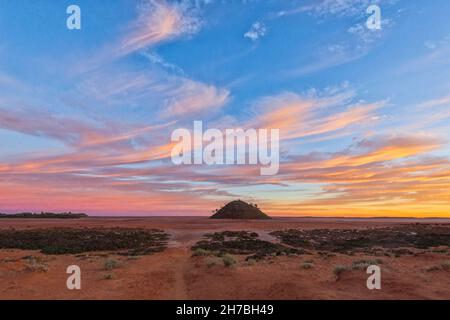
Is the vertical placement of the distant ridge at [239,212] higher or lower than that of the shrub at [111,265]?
lower

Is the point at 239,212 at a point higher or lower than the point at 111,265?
lower

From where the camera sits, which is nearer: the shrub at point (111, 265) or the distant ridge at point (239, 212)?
the shrub at point (111, 265)

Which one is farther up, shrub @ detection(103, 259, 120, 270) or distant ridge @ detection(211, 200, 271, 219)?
shrub @ detection(103, 259, 120, 270)

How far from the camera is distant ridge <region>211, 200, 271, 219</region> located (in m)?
104

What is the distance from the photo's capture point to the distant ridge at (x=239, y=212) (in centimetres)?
10357

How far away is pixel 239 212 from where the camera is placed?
340 ft

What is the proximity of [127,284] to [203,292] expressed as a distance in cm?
400

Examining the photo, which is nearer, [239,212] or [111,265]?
[111,265]

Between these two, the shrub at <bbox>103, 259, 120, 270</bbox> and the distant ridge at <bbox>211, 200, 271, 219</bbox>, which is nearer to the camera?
the shrub at <bbox>103, 259, 120, 270</bbox>
